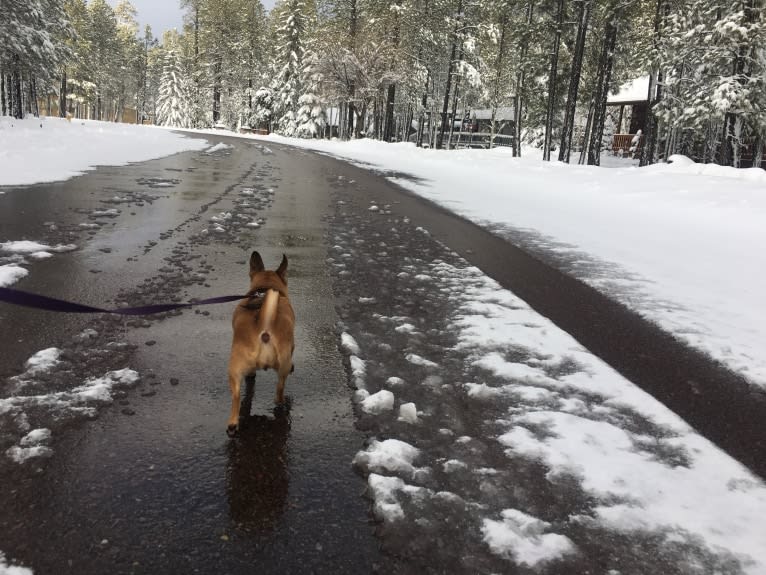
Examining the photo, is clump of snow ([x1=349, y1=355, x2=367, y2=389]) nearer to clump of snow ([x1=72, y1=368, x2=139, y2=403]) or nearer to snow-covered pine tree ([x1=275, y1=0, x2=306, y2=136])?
clump of snow ([x1=72, y1=368, x2=139, y2=403])

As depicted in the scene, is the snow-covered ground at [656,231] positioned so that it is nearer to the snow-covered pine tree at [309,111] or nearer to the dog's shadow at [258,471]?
the dog's shadow at [258,471]

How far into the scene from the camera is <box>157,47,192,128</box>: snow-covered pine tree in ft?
250

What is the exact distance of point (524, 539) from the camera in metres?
2.22

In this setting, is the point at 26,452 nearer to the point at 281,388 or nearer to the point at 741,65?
the point at 281,388

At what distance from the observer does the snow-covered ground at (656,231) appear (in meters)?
5.61

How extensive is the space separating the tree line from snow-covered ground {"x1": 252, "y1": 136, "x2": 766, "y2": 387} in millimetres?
5881

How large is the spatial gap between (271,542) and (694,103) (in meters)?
24.1

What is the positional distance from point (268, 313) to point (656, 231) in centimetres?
1006

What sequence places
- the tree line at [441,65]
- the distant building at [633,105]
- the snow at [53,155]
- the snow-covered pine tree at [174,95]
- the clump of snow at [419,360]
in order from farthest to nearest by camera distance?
the snow-covered pine tree at [174,95], the distant building at [633,105], the tree line at [441,65], the snow at [53,155], the clump of snow at [419,360]

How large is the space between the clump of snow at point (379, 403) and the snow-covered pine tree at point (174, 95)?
3289 inches

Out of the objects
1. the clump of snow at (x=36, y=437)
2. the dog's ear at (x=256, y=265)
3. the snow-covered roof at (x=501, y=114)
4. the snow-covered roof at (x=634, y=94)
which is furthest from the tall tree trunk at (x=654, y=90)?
the snow-covered roof at (x=501, y=114)

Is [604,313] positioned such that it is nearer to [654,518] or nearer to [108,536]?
[654,518]

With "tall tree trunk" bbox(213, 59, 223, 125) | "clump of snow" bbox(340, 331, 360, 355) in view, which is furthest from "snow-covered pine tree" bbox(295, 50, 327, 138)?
"clump of snow" bbox(340, 331, 360, 355)

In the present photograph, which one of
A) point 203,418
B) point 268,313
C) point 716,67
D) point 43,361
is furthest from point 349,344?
point 716,67
